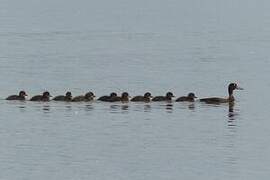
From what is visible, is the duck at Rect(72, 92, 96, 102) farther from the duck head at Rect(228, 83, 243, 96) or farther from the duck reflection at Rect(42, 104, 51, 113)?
the duck head at Rect(228, 83, 243, 96)

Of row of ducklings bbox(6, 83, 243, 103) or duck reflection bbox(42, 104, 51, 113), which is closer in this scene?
duck reflection bbox(42, 104, 51, 113)

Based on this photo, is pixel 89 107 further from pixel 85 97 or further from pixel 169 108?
pixel 169 108

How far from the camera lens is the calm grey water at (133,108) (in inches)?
1344

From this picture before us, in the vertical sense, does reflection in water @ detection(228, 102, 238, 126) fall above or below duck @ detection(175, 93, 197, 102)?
below

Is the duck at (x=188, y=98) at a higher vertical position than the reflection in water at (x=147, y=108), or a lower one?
higher

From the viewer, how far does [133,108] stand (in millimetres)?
45031

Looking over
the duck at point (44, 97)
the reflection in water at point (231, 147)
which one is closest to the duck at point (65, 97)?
the duck at point (44, 97)

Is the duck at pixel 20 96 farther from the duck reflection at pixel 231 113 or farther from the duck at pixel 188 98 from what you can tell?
the duck reflection at pixel 231 113

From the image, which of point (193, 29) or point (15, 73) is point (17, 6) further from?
point (15, 73)

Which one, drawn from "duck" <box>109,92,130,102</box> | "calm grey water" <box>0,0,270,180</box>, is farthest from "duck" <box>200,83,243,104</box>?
"duck" <box>109,92,130,102</box>

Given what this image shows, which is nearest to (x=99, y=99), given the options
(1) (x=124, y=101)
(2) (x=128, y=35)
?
(1) (x=124, y=101)

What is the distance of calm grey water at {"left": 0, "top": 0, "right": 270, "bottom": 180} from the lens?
3412 cm

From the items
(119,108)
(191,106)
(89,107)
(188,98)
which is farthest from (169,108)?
(89,107)

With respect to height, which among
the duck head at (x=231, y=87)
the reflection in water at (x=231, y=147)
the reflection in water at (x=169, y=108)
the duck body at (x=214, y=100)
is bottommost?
the reflection in water at (x=231, y=147)
